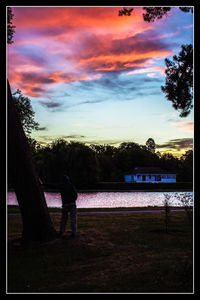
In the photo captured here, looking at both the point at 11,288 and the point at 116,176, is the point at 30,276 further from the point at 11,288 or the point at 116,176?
the point at 116,176

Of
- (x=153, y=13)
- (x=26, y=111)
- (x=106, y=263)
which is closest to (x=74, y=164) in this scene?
(x=26, y=111)

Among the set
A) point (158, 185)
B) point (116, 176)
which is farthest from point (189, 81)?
point (116, 176)

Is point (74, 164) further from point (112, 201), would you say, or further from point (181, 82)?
point (181, 82)

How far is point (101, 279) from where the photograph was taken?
6.20m

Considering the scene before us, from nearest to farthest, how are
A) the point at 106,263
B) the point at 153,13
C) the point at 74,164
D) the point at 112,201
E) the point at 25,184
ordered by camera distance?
the point at 106,263
the point at 25,184
the point at 153,13
the point at 112,201
the point at 74,164

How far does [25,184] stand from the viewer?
30.3ft

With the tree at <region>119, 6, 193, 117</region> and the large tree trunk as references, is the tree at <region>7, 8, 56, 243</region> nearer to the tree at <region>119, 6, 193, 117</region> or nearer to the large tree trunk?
the large tree trunk

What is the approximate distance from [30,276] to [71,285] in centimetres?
105

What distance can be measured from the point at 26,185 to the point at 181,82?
11.7 m

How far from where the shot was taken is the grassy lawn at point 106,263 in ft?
19.4

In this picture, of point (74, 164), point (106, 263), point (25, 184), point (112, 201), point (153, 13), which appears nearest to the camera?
point (106, 263)

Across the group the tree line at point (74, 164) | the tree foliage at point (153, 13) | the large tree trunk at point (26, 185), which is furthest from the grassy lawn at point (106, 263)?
the tree line at point (74, 164)

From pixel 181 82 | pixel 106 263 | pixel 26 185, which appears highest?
pixel 181 82
